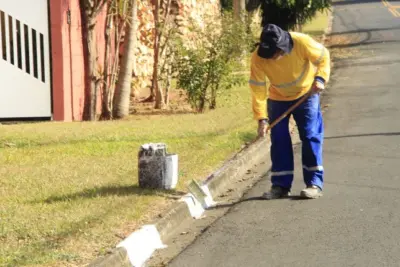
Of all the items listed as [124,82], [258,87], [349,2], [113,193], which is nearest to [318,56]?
[258,87]

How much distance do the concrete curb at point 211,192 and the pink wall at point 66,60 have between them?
3359mm

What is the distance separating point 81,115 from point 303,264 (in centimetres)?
776

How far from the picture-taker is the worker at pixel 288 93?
7.88 metres

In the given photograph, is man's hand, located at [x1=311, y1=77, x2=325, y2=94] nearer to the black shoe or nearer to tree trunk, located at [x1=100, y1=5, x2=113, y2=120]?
the black shoe

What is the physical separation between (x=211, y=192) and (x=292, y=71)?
151 centimetres

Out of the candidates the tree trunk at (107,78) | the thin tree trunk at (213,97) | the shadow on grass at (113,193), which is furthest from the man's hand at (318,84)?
the thin tree trunk at (213,97)

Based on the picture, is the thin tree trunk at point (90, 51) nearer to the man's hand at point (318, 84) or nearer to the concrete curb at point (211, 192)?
the concrete curb at point (211, 192)

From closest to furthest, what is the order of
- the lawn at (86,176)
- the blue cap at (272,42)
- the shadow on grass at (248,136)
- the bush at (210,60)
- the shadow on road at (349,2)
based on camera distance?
1. the lawn at (86,176)
2. the blue cap at (272,42)
3. the shadow on grass at (248,136)
4. the bush at (210,60)
5. the shadow on road at (349,2)

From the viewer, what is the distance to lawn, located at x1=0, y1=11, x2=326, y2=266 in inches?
259

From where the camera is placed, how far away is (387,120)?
13000 millimetres

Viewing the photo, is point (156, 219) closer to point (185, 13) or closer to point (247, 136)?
point (247, 136)

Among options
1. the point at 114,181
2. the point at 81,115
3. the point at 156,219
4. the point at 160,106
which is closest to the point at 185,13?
the point at 160,106

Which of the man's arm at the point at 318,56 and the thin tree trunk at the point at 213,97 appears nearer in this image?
the man's arm at the point at 318,56

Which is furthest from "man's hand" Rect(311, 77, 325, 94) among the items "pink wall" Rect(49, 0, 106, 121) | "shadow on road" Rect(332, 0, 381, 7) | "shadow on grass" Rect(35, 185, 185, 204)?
"shadow on road" Rect(332, 0, 381, 7)
